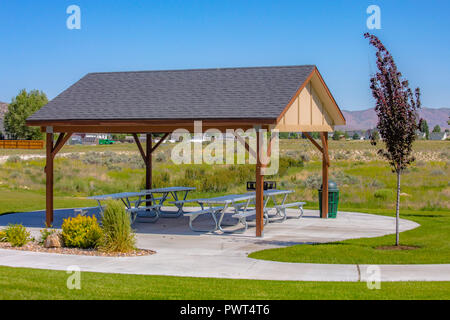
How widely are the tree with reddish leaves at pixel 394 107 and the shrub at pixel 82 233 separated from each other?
5.80m

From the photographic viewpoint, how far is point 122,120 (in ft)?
46.4

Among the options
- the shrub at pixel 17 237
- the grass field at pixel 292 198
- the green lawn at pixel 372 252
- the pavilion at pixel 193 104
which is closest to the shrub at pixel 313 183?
the grass field at pixel 292 198

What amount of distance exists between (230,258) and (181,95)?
18.9ft

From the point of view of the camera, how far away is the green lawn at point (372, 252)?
33.6ft

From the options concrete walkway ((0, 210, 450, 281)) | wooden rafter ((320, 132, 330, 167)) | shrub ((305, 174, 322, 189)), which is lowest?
concrete walkway ((0, 210, 450, 281))

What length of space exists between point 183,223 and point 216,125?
3.34 metres

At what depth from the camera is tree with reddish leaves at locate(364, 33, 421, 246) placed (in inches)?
431

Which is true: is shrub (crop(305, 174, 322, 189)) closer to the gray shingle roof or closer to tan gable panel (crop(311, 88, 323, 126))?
tan gable panel (crop(311, 88, 323, 126))

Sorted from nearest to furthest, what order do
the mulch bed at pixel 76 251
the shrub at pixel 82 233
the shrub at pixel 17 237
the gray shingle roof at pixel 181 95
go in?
the mulch bed at pixel 76 251 → the shrub at pixel 82 233 → the shrub at pixel 17 237 → the gray shingle roof at pixel 181 95

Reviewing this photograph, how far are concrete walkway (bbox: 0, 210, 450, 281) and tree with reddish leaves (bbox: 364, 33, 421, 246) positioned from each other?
2.51m

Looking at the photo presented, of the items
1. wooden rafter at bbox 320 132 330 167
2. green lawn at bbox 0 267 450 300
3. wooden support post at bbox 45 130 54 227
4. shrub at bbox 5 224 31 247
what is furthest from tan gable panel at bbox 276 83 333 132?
green lawn at bbox 0 267 450 300

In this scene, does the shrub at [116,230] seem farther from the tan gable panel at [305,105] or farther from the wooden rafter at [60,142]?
the tan gable panel at [305,105]
